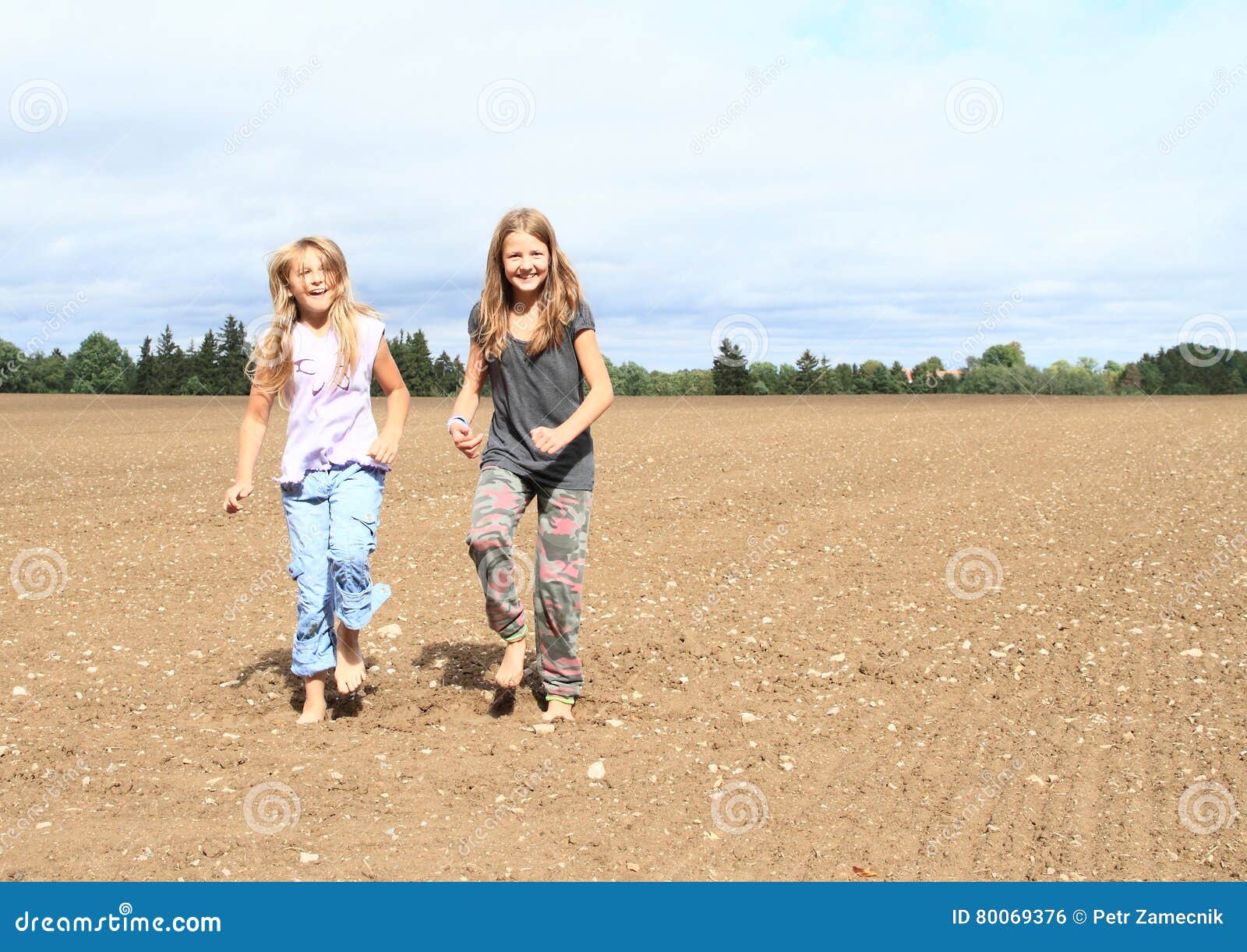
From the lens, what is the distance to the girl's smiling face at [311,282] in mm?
5195

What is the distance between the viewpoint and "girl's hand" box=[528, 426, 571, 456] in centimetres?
490

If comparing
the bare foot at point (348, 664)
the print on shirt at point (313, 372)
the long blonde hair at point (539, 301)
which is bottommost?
the bare foot at point (348, 664)

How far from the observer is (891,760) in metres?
5.18

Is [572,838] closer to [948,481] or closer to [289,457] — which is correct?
[289,457]

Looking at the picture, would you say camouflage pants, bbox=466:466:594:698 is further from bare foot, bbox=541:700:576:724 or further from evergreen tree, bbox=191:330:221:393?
evergreen tree, bbox=191:330:221:393

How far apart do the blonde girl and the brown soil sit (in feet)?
2.52

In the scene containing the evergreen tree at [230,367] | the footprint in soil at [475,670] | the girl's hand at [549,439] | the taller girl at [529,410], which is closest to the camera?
the girl's hand at [549,439]

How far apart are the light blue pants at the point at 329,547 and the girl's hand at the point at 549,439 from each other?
2.68 feet

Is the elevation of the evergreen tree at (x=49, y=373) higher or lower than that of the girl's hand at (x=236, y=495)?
higher

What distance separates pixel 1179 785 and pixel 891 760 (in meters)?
1.15

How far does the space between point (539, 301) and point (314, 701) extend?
2.20 m

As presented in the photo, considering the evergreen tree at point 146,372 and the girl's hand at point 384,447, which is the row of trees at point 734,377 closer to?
the evergreen tree at point 146,372

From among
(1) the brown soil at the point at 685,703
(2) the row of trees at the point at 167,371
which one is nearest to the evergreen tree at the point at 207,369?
(2) the row of trees at the point at 167,371

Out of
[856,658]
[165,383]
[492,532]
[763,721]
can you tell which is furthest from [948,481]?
[165,383]
